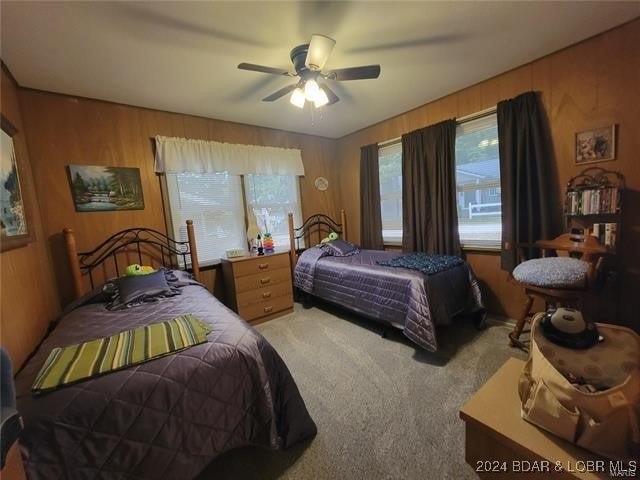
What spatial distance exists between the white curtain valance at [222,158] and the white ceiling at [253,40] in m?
0.46

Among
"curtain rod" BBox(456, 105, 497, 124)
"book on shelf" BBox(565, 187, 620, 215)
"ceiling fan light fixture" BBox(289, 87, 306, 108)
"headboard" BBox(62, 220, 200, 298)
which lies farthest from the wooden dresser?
"book on shelf" BBox(565, 187, 620, 215)

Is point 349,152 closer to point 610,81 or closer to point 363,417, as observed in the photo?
point 610,81

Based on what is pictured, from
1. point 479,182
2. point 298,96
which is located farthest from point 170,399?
point 479,182

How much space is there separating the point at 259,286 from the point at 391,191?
212cm

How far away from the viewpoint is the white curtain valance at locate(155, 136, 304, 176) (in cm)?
273

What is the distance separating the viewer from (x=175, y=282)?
2309mm

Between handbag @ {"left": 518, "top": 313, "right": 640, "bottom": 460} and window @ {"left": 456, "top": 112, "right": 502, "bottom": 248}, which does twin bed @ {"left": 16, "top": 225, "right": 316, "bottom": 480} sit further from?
window @ {"left": 456, "top": 112, "right": 502, "bottom": 248}

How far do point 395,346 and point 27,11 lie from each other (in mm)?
3179

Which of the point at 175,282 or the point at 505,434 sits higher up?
the point at 175,282

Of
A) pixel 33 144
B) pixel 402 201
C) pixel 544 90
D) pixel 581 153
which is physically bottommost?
pixel 402 201

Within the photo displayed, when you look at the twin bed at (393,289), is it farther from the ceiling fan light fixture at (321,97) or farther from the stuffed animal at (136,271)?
the stuffed animal at (136,271)

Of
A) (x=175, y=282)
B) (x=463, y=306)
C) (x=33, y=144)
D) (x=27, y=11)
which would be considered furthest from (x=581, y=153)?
(x=33, y=144)

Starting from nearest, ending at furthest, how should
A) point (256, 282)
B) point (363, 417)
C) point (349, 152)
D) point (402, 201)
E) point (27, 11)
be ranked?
point (27, 11), point (363, 417), point (256, 282), point (402, 201), point (349, 152)

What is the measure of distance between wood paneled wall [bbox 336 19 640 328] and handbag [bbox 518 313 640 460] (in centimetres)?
156
